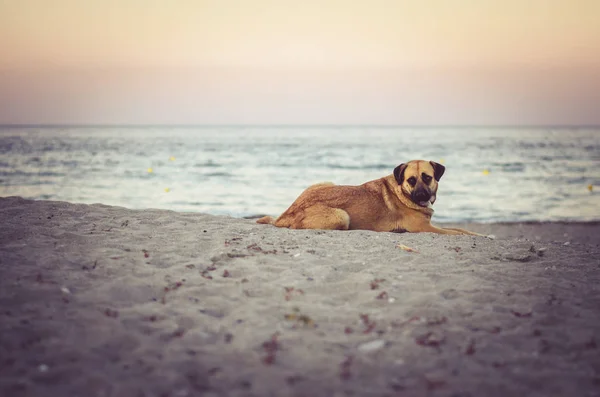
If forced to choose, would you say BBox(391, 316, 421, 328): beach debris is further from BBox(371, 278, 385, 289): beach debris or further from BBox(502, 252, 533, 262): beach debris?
BBox(502, 252, 533, 262): beach debris

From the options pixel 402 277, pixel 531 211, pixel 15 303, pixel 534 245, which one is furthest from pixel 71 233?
pixel 531 211

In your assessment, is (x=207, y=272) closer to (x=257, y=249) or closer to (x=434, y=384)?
(x=257, y=249)

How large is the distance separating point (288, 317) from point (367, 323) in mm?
638

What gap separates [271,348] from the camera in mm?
3543

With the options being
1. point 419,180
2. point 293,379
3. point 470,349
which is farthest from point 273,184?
point 293,379

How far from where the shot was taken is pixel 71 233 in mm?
6277

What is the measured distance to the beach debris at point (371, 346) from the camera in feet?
11.7

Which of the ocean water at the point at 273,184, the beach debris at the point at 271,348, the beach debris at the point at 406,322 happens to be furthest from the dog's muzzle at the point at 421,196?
the ocean water at the point at 273,184

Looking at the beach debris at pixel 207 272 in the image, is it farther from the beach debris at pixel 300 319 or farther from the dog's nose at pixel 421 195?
the dog's nose at pixel 421 195

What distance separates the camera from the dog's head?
7875mm

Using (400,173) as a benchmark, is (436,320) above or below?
below

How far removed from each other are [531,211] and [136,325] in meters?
13.9

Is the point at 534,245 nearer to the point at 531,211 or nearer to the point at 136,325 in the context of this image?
the point at 136,325

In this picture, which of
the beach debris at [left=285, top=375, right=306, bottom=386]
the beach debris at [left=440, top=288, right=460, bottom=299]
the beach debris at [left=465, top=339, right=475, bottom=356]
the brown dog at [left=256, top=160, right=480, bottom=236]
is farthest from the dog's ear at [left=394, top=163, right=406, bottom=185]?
→ the beach debris at [left=285, top=375, right=306, bottom=386]
